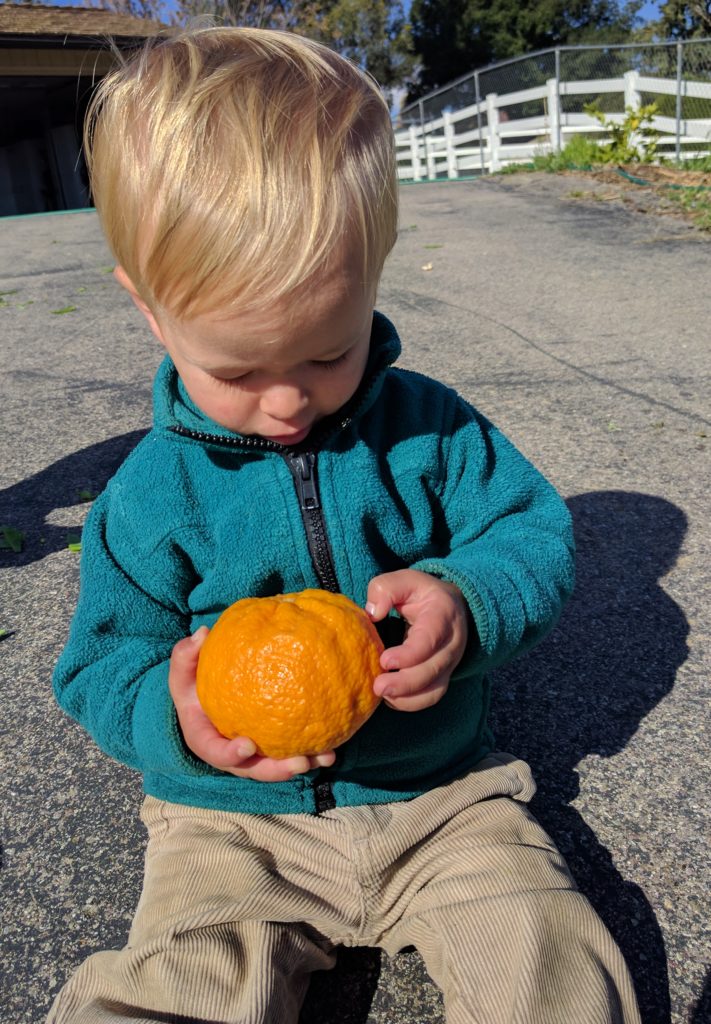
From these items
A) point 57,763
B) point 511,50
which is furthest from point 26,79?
point 57,763

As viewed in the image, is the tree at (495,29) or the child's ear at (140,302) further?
the tree at (495,29)

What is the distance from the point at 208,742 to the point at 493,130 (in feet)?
59.1

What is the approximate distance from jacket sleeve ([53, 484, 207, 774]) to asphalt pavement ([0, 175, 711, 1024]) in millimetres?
407

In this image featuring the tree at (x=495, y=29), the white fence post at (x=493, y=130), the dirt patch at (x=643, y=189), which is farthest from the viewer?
the tree at (x=495, y=29)

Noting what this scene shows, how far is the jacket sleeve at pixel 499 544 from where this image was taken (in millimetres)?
1663

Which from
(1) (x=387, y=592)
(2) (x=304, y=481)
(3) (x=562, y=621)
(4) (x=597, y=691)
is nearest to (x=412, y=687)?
(1) (x=387, y=592)

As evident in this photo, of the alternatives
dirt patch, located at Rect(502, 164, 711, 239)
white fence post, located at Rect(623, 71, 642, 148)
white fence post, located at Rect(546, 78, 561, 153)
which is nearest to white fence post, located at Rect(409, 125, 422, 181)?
white fence post, located at Rect(546, 78, 561, 153)

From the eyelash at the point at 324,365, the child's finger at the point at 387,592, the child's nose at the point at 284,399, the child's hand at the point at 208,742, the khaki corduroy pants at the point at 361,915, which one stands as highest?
the eyelash at the point at 324,365

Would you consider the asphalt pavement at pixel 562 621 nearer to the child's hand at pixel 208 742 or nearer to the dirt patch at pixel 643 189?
the child's hand at pixel 208 742

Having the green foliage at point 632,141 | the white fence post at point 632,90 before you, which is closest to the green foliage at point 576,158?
the green foliage at point 632,141

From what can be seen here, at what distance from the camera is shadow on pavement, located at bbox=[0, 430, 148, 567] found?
3.37m

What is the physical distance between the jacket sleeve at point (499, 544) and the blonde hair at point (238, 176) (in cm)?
51

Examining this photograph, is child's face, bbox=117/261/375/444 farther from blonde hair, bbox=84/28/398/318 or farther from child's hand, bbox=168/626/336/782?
child's hand, bbox=168/626/336/782

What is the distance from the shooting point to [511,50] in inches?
1453
